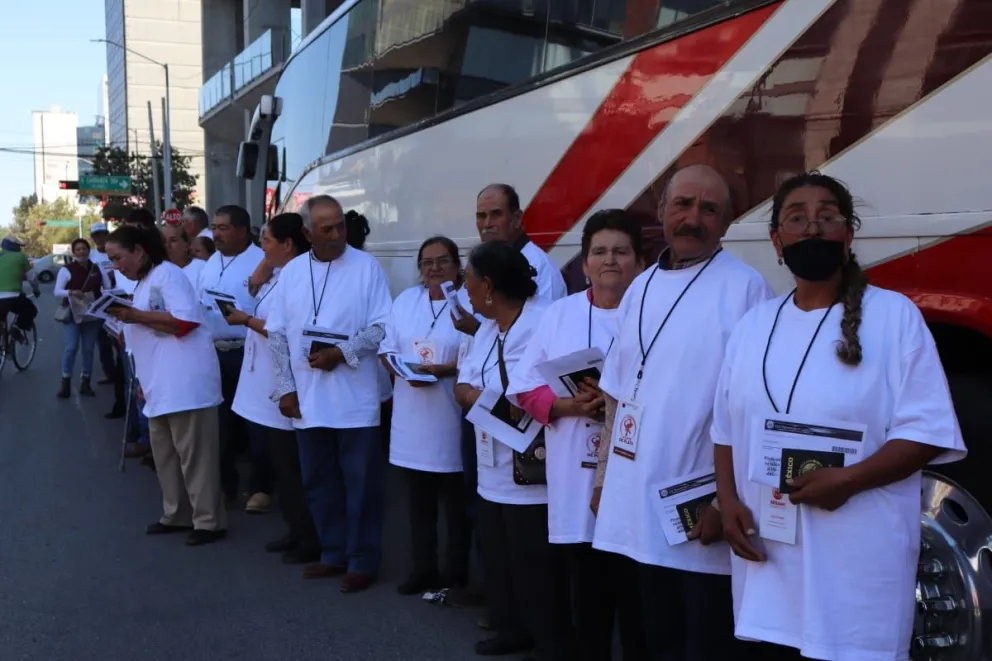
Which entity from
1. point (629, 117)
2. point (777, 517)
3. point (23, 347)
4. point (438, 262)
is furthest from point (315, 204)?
point (23, 347)

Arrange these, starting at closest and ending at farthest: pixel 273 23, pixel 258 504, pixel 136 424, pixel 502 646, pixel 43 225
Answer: pixel 502 646 < pixel 258 504 < pixel 136 424 < pixel 273 23 < pixel 43 225

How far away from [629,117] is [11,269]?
1165 centimetres

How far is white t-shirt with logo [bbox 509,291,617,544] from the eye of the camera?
3787mm

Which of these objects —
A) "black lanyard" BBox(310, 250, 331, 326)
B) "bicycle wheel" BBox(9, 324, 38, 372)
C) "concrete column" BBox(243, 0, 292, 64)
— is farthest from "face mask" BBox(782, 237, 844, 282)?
"concrete column" BBox(243, 0, 292, 64)

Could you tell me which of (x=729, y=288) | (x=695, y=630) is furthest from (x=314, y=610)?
(x=729, y=288)

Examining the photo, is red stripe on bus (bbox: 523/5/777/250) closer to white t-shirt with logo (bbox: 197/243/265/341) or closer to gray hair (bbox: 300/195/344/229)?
gray hair (bbox: 300/195/344/229)

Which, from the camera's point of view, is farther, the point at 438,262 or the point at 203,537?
the point at 203,537

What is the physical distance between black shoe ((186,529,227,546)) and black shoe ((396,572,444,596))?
1.68 m

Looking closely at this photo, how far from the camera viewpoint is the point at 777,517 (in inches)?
110

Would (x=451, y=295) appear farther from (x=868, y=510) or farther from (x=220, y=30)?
(x=220, y=30)

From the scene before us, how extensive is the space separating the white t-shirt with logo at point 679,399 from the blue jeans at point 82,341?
1064 centimetres

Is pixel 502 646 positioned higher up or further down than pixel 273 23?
further down

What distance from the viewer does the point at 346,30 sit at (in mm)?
9375

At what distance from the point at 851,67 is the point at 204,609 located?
13.3 ft
